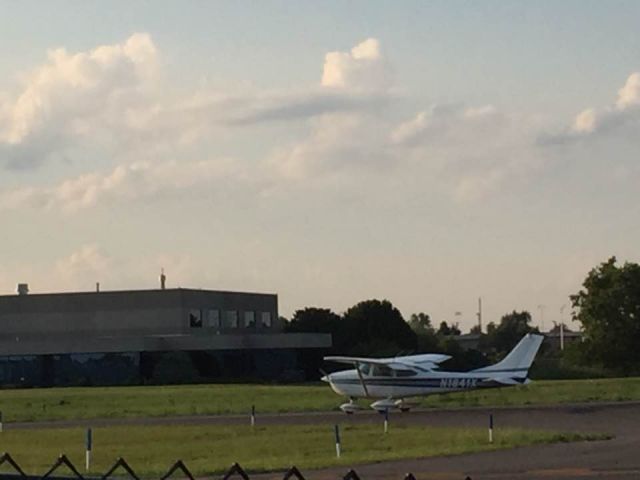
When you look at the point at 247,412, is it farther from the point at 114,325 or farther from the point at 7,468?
the point at 114,325

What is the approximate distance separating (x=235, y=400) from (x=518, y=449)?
110 ft

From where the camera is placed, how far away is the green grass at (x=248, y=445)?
31344 millimetres

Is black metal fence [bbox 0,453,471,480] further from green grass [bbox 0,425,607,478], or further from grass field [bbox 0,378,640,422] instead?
grass field [bbox 0,378,640,422]

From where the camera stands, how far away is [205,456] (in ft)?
110

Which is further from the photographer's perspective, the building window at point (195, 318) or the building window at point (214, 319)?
the building window at point (214, 319)

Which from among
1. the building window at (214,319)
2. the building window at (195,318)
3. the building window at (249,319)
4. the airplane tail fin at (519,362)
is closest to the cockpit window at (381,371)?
the airplane tail fin at (519,362)

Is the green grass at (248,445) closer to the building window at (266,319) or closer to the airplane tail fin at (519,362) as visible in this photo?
the airplane tail fin at (519,362)

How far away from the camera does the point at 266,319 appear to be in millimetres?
126875

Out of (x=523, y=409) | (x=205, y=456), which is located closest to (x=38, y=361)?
(x=523, y=409)

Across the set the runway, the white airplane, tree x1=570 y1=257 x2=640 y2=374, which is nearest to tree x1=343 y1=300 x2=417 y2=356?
tree x1=570 y1=257 x2=640 y2=374

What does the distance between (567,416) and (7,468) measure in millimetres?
21069

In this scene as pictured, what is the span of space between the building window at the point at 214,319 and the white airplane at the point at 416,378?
2376 inches

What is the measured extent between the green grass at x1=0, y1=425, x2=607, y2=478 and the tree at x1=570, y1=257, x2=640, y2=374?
57964 millimetres

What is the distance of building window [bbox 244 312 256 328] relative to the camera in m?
123
